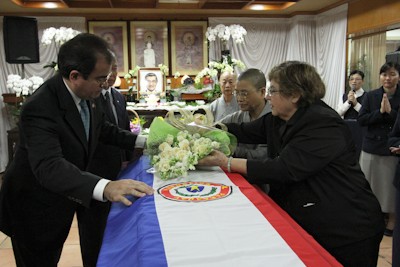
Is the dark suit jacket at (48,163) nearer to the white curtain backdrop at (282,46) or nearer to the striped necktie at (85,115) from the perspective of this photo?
the striped necktie at (85,115)

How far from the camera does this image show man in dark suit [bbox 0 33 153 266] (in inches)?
56.0

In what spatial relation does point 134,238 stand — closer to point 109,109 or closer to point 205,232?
point 205,232

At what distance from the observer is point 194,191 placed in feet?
4.96

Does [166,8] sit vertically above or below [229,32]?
above

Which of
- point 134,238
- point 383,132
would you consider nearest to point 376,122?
point 383,132

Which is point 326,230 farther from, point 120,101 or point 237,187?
point 120,101

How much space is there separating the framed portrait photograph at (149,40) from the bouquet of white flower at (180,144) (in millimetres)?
6301

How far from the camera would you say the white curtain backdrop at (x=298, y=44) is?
7074mm

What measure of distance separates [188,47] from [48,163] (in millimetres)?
7007

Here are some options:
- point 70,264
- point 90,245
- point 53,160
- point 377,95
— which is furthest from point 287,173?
point 377,95

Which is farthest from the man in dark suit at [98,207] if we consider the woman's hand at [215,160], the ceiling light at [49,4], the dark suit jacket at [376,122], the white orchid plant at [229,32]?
the ceiling light at [49,4]

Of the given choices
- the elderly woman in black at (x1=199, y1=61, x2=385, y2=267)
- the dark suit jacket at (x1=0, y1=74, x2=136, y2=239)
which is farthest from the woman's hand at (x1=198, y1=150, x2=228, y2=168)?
the dark suit jacket at (x1=0, y1=74, x2=136, y2=239)

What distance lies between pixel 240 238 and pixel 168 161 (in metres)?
0.63

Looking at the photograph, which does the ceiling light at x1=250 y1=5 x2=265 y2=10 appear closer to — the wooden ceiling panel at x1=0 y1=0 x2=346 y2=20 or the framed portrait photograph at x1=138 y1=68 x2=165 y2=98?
the wooden ceiling panel at x1=0 y1=0 x2=346 y2=20
